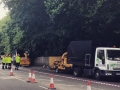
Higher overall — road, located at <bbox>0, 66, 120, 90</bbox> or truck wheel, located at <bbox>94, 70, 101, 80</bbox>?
truck wheel, located at <bbox>94, 70, 101, 80</bbox>

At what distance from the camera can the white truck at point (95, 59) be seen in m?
23.4

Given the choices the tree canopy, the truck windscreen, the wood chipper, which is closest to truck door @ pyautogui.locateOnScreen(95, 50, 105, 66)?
the truck windscreen

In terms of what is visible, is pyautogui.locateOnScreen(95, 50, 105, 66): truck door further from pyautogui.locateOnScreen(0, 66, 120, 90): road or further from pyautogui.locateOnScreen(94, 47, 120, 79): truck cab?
pyautogui.locateOnScreen(0, 66, 120, 90): road

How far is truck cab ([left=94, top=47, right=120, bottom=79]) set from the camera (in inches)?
918

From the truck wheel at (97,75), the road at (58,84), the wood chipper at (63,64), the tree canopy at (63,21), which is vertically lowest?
the road at (58,84)

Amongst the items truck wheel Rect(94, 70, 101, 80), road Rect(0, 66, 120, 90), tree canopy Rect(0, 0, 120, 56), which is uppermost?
tree canopy Rect(0, 0, 120, 56)

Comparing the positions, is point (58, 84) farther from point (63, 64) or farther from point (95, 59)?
point (63, 64)

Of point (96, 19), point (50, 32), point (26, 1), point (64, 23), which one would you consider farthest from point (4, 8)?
point (96, 19)

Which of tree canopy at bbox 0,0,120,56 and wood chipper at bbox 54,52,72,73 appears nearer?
tree canopy at bbox 0,0,120,56

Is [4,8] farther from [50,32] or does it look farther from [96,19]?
[96,19]

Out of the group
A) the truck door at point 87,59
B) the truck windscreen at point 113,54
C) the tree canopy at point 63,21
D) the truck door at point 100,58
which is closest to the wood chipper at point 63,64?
the tree canopy at point 63,21

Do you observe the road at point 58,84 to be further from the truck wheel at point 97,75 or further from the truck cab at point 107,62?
the truck cab at point 107,62

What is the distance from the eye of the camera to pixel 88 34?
34.5m

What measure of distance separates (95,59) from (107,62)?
1.70 metres
